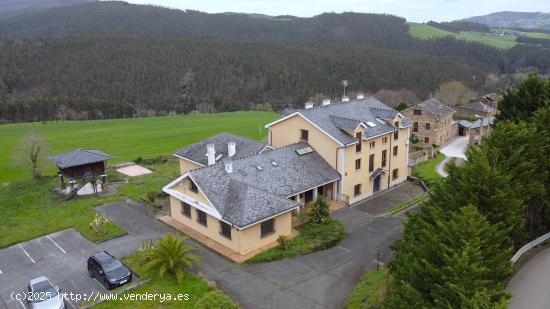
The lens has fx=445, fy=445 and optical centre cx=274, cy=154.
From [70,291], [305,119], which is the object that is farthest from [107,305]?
[305,119]

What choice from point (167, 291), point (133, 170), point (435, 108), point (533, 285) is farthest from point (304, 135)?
point (435, 108)

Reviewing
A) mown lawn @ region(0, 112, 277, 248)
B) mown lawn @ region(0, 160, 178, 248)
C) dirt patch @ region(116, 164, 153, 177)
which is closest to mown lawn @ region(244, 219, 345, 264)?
mown lawn @ region(0, 160, 178, 248)

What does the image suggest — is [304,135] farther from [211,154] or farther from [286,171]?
[211,154]

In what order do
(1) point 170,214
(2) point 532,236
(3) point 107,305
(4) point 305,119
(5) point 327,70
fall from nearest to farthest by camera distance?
1. (3) point 107,305
2. (2) point 532,236
3. (1) point 170,214
4. (4) point 305,119
5. (5) point 327,70

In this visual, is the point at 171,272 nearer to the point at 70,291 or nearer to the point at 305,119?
the point at 70,291

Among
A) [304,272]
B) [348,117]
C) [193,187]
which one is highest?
[348,117]

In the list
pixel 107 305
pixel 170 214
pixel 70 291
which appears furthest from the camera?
pixel 170 214

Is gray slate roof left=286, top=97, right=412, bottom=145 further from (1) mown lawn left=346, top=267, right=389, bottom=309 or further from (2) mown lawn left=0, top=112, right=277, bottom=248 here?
(2) mown lawn left=0, top=112, right=277, bottom=248

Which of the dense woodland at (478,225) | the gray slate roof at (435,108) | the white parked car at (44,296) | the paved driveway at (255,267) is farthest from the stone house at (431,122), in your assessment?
the white parked car at (44,296)
